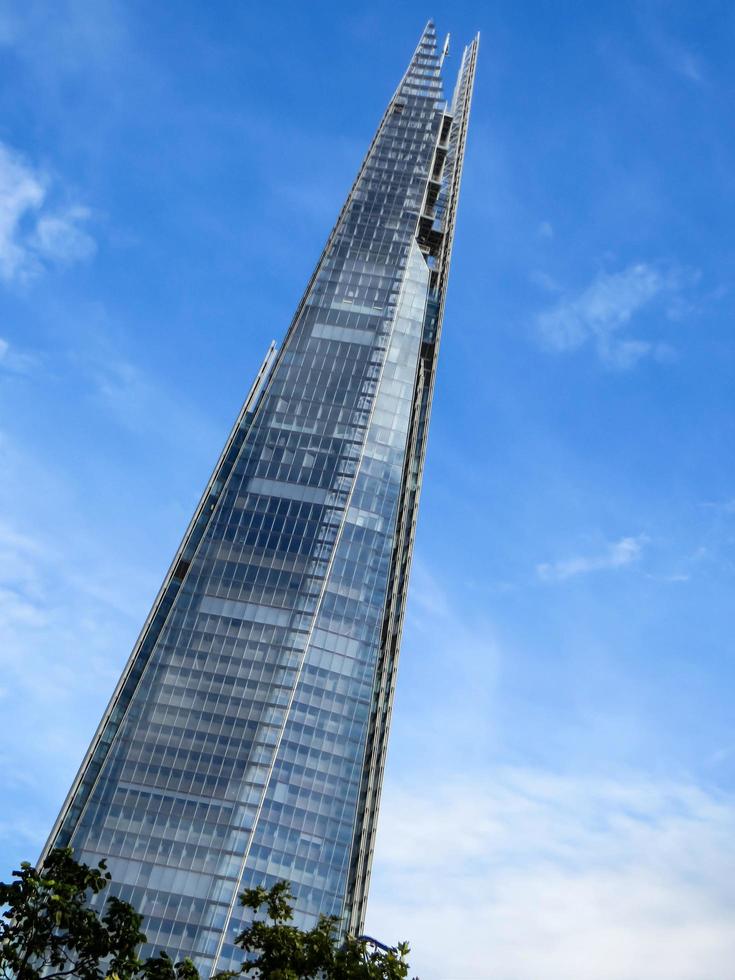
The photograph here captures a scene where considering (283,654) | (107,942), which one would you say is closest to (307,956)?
(107,942)

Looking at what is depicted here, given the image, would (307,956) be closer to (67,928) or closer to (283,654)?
(67,928)

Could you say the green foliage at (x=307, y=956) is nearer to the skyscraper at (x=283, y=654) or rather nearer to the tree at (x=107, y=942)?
the tree at (x=107, y=942)

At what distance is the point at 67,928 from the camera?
3966cm

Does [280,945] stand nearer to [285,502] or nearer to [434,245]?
[285,502]

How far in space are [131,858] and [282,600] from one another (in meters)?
36.0

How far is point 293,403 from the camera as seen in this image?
160000 millimetres

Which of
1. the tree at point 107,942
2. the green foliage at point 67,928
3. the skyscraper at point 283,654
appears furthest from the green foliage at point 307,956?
the skyscraper at point 283,654

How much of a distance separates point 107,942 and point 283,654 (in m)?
96.6

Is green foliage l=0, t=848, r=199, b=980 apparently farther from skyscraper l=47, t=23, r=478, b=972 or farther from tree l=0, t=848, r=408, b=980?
skyscraper l=47, t=23, r=478, b=972

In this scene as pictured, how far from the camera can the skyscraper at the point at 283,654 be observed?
124 meters

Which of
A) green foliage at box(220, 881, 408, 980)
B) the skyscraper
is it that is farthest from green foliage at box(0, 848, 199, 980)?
the skyscraper

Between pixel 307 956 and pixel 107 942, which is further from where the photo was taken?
pixel 307 956

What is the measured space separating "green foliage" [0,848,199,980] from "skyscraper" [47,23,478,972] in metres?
81.4

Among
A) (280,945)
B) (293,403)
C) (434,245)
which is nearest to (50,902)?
(280,945)
